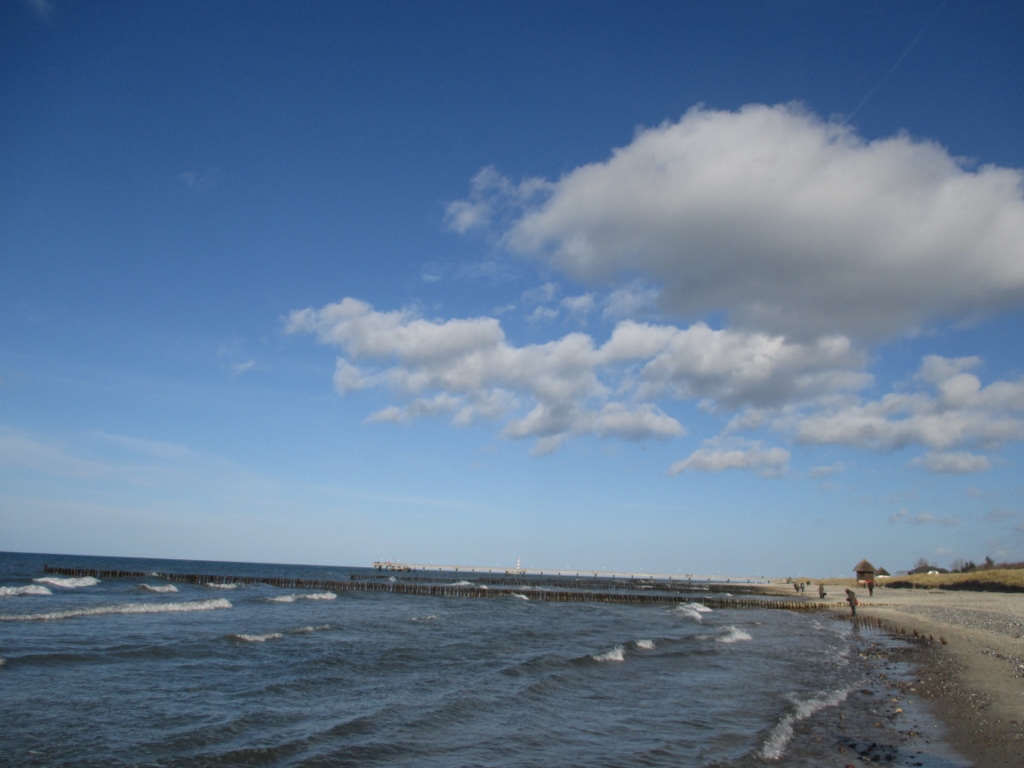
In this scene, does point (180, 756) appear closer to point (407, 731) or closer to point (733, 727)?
point (407, 731)

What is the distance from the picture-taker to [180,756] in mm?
12312

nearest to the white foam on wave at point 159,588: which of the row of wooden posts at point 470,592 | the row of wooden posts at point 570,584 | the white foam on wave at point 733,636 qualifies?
the row of wooden posts at point 470,592

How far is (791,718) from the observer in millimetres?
16016

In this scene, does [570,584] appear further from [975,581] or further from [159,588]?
[159,588]

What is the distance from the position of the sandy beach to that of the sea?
78 centimetres

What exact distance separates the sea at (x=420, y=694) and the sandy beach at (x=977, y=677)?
2.55 feet

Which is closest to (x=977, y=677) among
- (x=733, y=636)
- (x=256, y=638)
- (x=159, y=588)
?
(x=733, y=636)

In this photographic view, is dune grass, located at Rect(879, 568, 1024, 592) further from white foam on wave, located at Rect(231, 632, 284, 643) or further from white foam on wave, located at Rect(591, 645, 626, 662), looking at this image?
white foam on wave, located at Rect(231, 632, 284, 643)

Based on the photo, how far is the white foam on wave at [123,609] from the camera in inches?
1206

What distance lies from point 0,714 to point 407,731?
9.01 meters

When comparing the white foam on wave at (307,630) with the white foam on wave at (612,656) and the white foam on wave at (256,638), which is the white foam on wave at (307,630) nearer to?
the white foam on wave at (256,638)

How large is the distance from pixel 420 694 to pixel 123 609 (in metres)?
26.5

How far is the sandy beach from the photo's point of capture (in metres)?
13.0

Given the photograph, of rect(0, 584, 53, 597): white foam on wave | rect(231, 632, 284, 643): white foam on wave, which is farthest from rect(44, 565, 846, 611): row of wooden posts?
rect(231, 632, 284, 643): white foam on wave
